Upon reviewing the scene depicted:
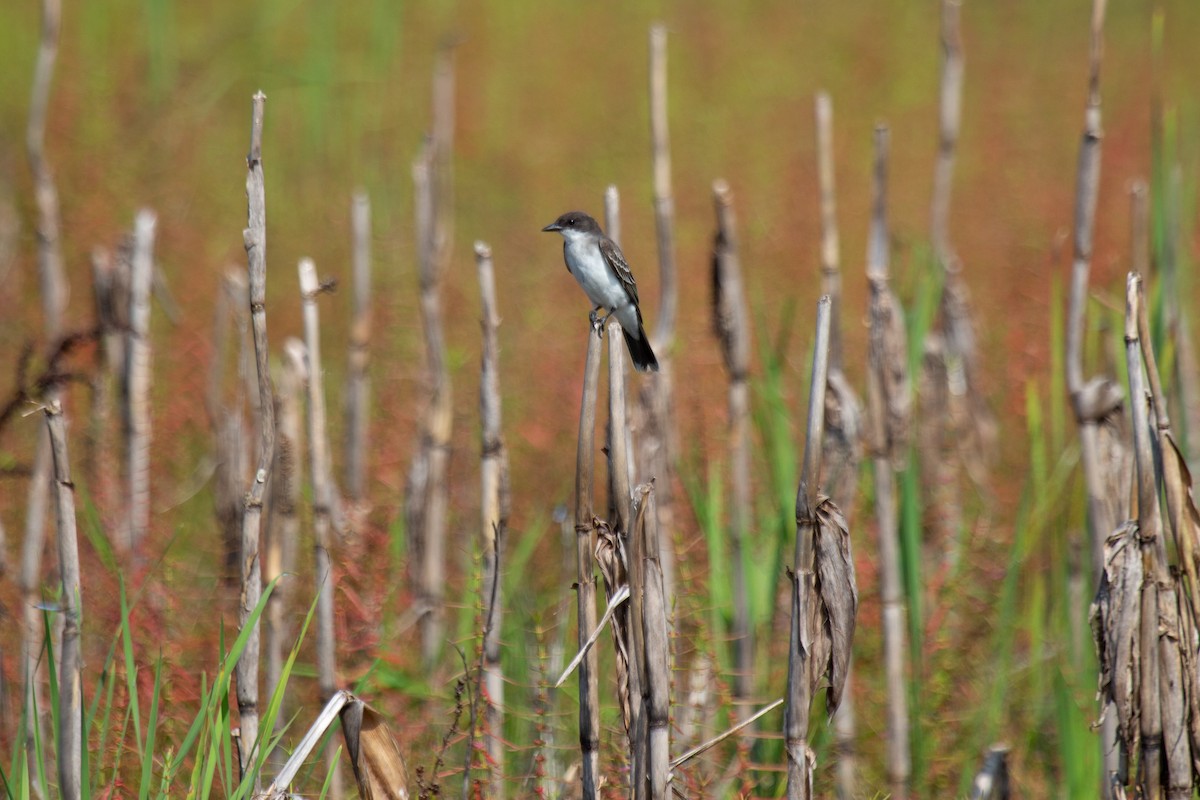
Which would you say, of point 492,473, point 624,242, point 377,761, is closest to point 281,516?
point 492,473

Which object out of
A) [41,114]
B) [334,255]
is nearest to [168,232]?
[334,255]

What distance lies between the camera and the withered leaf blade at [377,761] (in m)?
2.28

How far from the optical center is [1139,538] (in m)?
2.24

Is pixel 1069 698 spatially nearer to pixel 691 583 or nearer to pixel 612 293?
pixel 691 583

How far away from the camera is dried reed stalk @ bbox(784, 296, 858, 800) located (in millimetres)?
2059

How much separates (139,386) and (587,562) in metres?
2.46

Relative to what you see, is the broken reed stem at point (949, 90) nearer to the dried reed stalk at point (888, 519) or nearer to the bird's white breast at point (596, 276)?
the dried reed stalk at point (888, 519)

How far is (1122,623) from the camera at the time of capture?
2.27 meters

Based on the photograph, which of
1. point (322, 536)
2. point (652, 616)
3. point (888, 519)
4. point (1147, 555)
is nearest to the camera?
point (652, 616)

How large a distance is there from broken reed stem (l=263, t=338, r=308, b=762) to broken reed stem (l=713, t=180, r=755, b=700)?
1336 mm

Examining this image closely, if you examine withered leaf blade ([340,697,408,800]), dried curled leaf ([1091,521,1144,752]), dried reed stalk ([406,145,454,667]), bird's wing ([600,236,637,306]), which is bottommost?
withered leaf blade ([340,697,408,800])

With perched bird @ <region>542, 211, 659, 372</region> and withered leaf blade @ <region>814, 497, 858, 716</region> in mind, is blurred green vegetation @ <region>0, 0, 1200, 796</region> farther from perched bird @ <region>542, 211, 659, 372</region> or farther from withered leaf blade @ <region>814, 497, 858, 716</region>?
withered leaf blade @ <region>814, 497, 858, 716</region>

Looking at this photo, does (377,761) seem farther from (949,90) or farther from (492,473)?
(949,90)

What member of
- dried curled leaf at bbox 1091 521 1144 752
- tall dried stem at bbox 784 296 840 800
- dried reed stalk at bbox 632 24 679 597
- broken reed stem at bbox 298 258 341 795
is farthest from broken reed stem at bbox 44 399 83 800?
dried curled leaf at bbox 1091 521 1144 752
